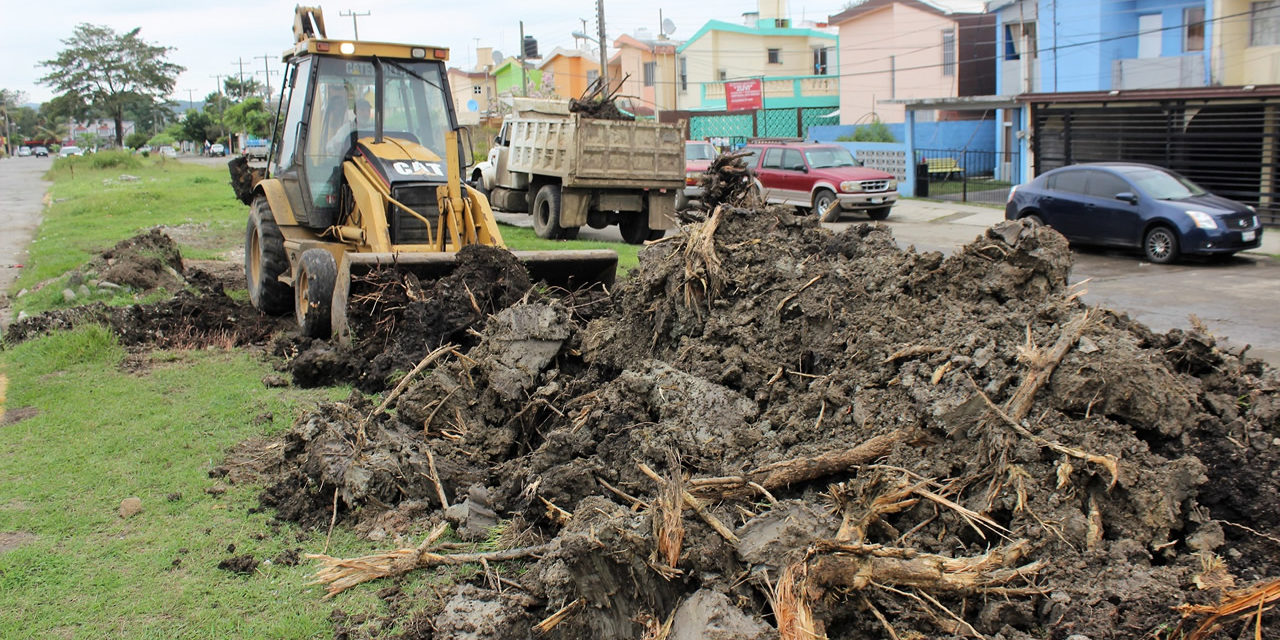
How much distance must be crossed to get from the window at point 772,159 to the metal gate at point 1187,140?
6934 mm

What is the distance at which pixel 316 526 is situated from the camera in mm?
5117

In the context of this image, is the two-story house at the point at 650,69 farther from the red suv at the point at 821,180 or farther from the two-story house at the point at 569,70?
the red suv at the point at 821,180

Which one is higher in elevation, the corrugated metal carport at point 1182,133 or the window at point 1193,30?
the window at point 1193,30

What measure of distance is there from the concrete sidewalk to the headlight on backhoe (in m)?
5.24

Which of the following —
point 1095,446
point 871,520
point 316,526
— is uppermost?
point 1095,446

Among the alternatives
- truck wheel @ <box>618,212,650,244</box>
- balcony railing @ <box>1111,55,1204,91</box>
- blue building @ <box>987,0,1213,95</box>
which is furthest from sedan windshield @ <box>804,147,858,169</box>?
blue building @ <box>987,0,1213,95</box>

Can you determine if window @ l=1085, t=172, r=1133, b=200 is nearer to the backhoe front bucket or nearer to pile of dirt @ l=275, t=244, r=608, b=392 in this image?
the backhoe front bucket

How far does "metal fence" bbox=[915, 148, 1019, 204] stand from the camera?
27656mm

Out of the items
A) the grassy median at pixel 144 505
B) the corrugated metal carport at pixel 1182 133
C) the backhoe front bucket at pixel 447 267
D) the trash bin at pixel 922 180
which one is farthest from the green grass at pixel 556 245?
the trash bin at pixel 922 180

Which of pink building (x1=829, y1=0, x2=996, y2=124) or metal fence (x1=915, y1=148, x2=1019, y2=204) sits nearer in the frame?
metal fence (x1=915, y1=148, x2=1019, y2=204)

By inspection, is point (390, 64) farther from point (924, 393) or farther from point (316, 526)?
point (924, 393)

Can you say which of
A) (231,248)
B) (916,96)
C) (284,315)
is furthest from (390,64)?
(916,96)

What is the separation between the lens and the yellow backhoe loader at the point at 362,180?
890 centimetres

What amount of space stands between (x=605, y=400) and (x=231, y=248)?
548 inches
